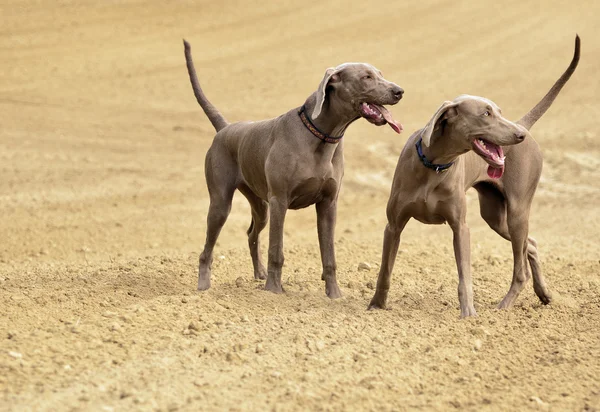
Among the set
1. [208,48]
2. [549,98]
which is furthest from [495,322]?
[208,48]

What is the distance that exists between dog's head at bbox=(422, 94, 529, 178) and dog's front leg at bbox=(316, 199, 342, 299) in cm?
131

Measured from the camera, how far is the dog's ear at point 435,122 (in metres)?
6.39

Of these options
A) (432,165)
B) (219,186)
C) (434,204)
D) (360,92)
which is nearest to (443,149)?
(432,165)

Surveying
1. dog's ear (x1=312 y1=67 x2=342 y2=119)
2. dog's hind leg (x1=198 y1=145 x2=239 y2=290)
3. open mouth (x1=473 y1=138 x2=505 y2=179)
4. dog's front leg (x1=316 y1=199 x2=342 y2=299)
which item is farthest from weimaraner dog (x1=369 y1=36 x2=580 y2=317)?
dog's hind leg (x1=198 y1=145 x2=239 y2=290)

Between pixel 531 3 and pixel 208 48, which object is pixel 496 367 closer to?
pixel 208 48

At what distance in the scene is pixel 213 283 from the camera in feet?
27.8

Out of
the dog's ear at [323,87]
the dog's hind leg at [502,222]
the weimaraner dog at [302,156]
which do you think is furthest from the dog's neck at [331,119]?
the dog's hind leg at [502,222]

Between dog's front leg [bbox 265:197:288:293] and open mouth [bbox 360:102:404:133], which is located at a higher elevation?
open mouth [bbox 360:102:404:133]

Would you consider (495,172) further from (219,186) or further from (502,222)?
(219,186)

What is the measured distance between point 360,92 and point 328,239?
1300 mm

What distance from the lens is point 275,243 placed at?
756 cm

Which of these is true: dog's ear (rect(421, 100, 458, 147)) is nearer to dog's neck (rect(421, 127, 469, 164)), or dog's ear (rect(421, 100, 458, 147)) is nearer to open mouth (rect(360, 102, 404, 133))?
dog's neck (rect(421, 127, 469, 164))

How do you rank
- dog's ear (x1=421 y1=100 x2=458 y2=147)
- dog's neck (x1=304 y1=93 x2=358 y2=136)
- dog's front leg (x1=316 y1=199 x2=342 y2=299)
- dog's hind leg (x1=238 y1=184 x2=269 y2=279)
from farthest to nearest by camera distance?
dog's hind leg (x1=238 y1=184 x2=269 y2=279), dog's front leg (x1=316 y1=199 x2=342 y2=299), dog's neck (x1=304 y1=93 x2=358 y2=136), dog's ear (x1=421 y1=100 x2=458 y2=147)

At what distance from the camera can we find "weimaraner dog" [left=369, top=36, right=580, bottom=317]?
6.47 metres
